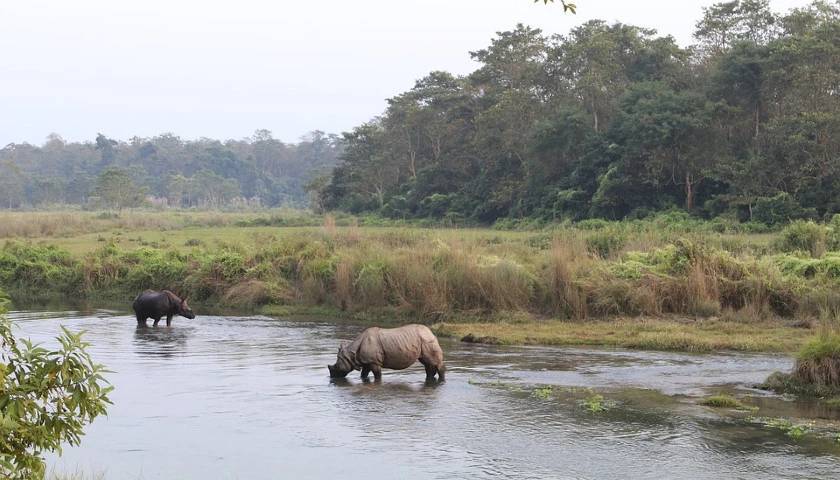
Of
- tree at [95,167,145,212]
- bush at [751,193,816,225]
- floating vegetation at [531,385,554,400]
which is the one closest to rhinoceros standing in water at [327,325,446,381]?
floating vegetation at [531,385,554,400]

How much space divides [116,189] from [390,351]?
250 feet

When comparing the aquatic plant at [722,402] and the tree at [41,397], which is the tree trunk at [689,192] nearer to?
the aquatic plant at [722,402]

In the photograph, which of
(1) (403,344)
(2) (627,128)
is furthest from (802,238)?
(2) (627,128)

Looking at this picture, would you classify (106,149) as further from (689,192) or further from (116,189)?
(689,192)

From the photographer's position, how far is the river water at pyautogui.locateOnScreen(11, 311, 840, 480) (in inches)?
418

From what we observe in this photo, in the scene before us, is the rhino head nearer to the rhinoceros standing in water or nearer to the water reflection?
the rhinoceros standing in water

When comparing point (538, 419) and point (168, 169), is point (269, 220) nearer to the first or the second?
point (538, 419)

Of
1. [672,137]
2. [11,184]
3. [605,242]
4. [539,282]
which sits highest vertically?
[11,184]

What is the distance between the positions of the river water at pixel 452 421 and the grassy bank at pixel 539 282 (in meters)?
2.86

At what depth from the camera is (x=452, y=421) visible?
12.7 metres

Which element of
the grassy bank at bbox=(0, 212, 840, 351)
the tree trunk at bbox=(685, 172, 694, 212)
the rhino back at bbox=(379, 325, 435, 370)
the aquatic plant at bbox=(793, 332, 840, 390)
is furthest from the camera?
the tree trunk at bbox=(685, 172, 694, 212)

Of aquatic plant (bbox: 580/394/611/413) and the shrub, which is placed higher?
the shrub

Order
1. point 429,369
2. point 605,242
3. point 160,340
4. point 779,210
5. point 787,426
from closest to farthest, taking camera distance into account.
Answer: point 787,426, point 429,369, point 160,340, point 605,242, point 779,210

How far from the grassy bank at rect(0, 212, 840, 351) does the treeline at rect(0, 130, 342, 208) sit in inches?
2334
